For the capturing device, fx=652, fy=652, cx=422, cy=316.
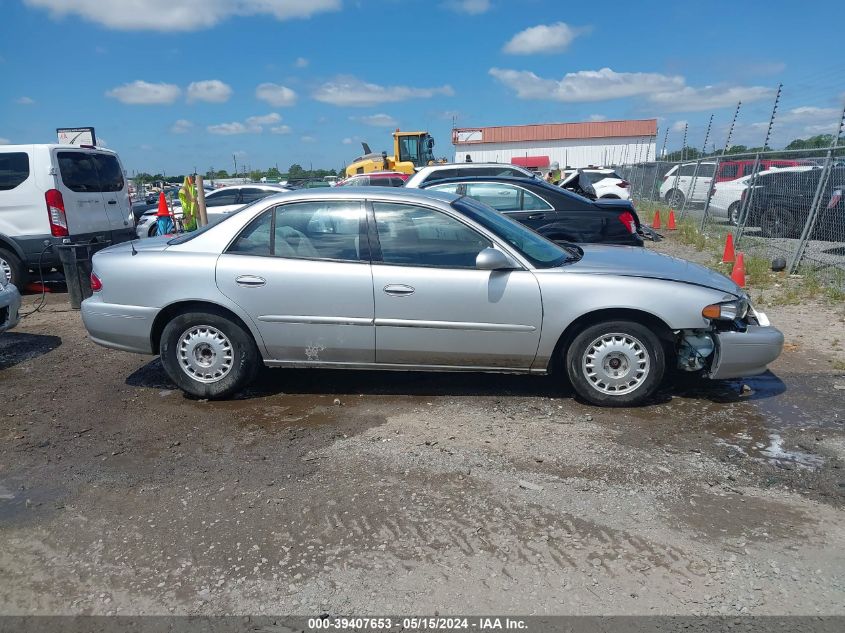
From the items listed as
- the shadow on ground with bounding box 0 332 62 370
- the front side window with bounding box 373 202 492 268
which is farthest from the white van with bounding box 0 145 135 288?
the front side window with bounding box 373 202 492 268

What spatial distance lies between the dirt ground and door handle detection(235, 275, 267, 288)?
96cm

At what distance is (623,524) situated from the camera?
3.38 m

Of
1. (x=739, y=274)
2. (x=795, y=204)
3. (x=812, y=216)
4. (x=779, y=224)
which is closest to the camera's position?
(x=739, y=274)

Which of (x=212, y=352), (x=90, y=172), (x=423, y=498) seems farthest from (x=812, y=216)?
(x=90, y=172)

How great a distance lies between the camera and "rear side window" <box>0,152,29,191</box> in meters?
9.40

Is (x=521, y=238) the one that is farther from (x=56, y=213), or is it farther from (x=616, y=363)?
(x=56, y=213)

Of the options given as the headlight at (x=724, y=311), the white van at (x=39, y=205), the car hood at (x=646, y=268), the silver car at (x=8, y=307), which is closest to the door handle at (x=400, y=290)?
the car hood at (x=646, y=268)

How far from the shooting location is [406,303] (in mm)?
4840

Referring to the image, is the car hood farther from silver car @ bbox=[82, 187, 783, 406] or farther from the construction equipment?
Answer: the construction equipment

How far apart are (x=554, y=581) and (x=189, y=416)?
125 inches

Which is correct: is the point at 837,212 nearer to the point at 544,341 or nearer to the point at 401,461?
the point at 544,341

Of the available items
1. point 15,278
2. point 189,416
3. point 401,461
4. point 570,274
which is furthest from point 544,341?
point 15,278

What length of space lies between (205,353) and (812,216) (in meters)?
9.02

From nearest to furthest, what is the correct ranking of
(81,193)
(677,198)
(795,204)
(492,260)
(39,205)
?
1. (492,260)
2. (39,205)
3. (81,193)
4. (795,204)
5. (677,198)
